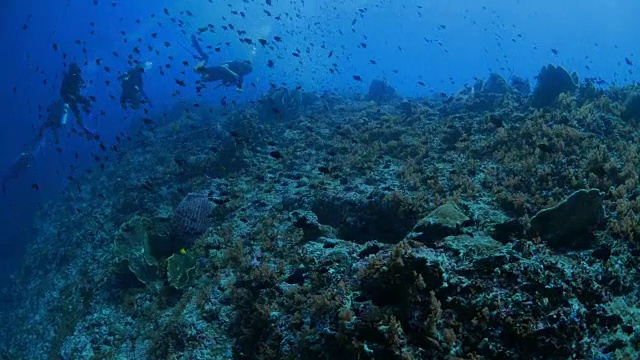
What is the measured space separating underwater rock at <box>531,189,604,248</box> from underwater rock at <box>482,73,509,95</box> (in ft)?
59.1

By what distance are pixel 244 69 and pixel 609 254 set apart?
24932mm

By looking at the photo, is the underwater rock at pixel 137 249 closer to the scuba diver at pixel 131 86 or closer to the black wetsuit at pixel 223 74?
the black wetsuit at pixel 223 74

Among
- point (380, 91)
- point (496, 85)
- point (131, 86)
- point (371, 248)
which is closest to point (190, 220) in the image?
point (371, 248)

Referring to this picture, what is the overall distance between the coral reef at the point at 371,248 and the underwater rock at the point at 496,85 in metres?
2.82

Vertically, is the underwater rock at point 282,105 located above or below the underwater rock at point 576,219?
below

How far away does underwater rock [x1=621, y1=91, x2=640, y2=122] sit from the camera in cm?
1358

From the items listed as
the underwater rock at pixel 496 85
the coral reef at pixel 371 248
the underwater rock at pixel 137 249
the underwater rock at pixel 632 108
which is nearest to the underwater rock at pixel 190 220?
the coral reef at pixel 371 248

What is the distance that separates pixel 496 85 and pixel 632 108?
1049 centimetres

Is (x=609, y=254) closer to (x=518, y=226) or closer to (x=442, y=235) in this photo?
(x=518, y=226)

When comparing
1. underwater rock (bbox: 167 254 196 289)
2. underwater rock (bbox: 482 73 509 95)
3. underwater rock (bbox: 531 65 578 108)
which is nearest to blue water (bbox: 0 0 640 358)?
underwater rock (bbox: 482 73 509 95)

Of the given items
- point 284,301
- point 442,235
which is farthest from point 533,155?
point 284,301

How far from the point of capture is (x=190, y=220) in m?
12.2

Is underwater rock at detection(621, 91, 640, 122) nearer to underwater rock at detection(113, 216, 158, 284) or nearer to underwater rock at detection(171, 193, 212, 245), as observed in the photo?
underwater rock at detection(171, 193, 212, 245)

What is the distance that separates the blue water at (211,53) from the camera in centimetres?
3653
